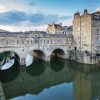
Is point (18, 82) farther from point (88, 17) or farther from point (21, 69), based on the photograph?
point (88, 17)

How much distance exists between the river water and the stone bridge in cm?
293

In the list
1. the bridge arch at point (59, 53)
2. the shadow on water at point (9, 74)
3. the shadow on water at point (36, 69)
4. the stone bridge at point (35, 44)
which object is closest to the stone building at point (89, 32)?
the stone bridge at point (35, 44)

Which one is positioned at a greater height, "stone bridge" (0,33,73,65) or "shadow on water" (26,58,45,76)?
"stone bridge" (0,33,73,65)

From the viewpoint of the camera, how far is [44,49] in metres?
38.5

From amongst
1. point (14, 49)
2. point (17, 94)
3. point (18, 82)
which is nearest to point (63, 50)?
point (14, 49)

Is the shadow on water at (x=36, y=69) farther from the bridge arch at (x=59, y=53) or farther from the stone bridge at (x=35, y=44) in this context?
the bridge arch at (x=59, y=53)

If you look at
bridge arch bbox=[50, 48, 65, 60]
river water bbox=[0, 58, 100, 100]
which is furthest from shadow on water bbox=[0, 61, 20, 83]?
bridge arch bbox=[50, 48, 65, 60]

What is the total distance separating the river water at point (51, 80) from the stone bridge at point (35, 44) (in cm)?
293

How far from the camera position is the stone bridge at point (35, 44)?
3450cm

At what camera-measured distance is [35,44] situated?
122 ft

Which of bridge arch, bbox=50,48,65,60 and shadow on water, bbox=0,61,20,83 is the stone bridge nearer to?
Result: bridge arch, bbox=50,48,65,60

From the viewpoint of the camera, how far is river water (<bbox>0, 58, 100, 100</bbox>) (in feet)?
67.3

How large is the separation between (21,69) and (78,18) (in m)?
17.4

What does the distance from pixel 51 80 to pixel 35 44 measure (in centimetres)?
1210
